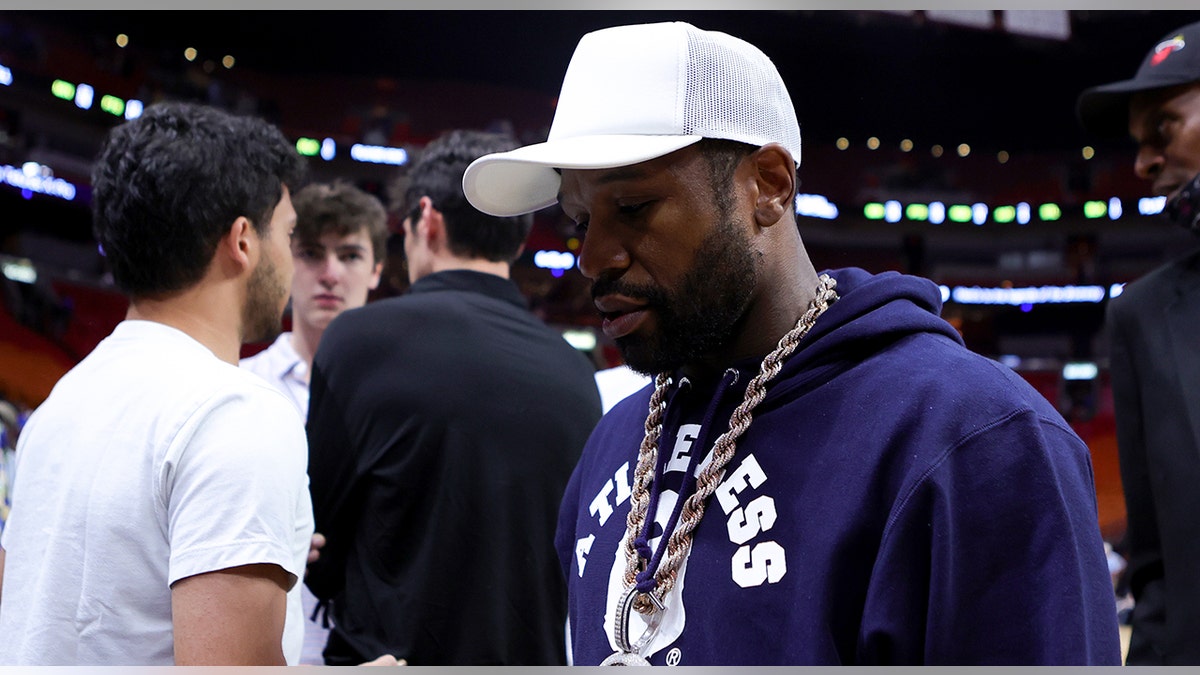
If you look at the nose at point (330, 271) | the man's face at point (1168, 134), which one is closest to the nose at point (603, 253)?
the man's face at point (1168, 134)

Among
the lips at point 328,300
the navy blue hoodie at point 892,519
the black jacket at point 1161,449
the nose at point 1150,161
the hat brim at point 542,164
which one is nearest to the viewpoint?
the navy blue hoodie at point 892,519

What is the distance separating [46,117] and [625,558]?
460 inches

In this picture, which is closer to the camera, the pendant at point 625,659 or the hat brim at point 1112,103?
the pendant at point 625,659

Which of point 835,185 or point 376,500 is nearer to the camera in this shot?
point 376,500

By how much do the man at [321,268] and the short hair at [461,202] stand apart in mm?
583

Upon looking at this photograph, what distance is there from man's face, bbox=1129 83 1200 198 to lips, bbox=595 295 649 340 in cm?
129

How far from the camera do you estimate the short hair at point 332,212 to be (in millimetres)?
2727

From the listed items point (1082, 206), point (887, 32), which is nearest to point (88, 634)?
point (887, 32)

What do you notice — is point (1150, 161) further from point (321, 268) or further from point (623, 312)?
point (321, 268)

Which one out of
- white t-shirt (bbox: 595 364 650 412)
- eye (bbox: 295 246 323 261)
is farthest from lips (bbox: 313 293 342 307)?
white t-shirt (bbox: 595 364 650 412)

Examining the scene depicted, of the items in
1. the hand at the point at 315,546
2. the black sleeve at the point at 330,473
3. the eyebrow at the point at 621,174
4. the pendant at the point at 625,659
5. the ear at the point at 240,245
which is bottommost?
the hand at the point at 315,546

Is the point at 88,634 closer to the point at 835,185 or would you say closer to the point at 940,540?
the point at 940,540

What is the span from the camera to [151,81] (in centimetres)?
1192

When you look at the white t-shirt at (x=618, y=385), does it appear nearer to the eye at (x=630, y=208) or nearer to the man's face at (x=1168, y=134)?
the man's face at (x=1168, y=134)
